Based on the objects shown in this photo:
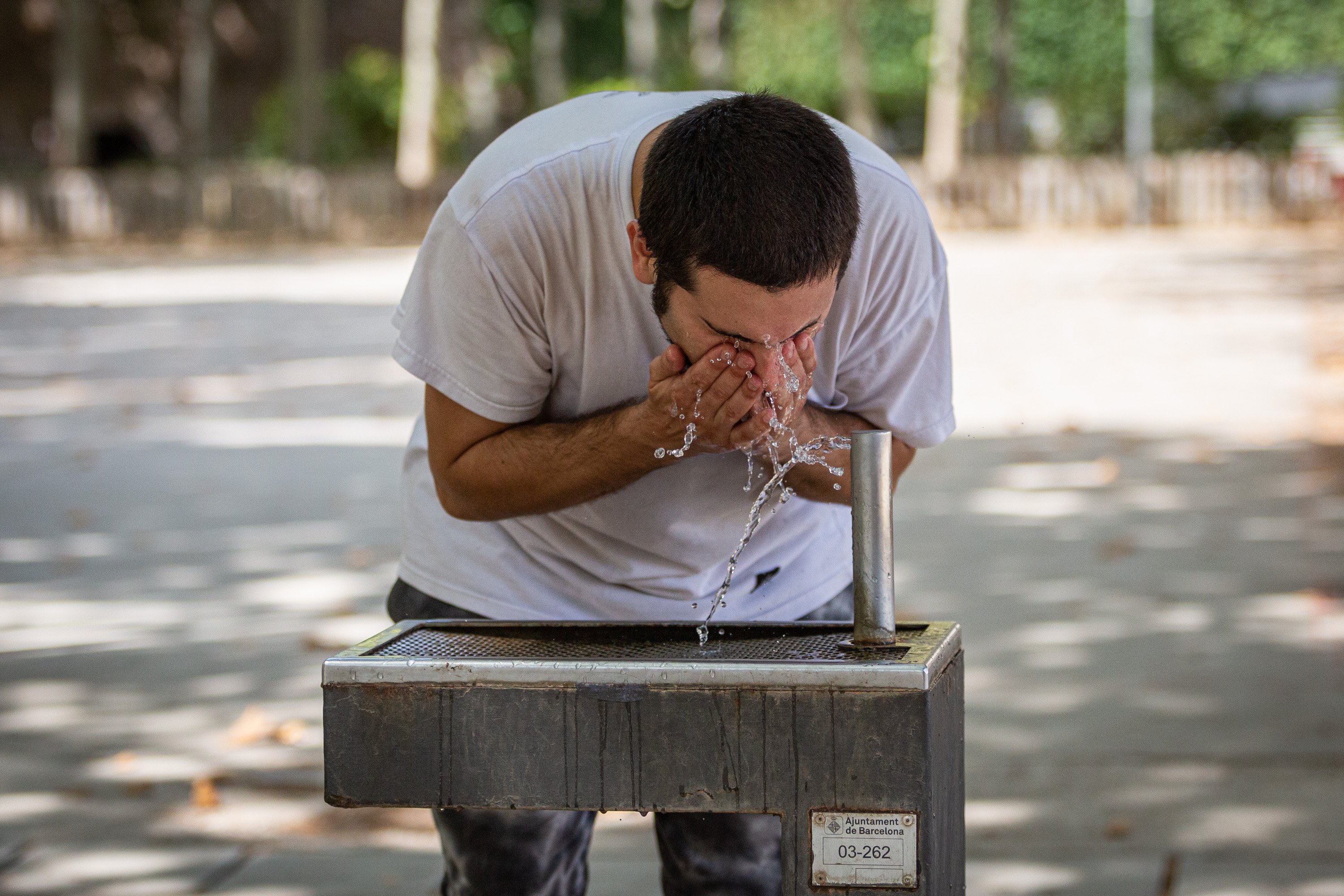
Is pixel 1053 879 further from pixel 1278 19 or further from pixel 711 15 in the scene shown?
pixel 1278 19

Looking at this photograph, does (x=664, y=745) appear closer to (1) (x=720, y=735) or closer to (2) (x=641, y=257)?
(1) (x=720, y=735)

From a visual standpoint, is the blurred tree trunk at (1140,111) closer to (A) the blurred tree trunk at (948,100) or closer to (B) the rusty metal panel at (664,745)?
(A) the blurred tree trunk at (948,100)

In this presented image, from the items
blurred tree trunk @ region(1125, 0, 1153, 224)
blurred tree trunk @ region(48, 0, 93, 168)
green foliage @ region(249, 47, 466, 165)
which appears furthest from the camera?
green foliage @ region(249, 47, 466, 165)

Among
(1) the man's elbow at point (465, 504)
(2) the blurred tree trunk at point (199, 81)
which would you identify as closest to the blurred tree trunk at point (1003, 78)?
(2) the blurred tree trunk at point (199, 81)

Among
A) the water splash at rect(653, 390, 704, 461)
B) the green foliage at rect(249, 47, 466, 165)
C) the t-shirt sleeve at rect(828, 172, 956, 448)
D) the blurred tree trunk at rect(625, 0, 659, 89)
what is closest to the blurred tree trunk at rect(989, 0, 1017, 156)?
the blurred tree trunk at rect(625, 0, 659, 89)

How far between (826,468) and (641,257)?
1.40 ft

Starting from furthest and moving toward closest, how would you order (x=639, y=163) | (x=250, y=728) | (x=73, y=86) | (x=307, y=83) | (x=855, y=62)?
(x=855, y=62) → (x=73, y=86) → (x=307, y=83) → (x=250, y=728) → (x=639, y=163)

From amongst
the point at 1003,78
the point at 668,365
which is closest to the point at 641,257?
the point at 668,365

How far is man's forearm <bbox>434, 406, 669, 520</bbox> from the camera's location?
1984 millimetres

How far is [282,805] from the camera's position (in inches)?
141

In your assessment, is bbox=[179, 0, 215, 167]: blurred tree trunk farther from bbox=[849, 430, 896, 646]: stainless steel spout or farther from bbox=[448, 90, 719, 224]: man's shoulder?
bbox=[849, 430, 896, 646]: stainless steel spout

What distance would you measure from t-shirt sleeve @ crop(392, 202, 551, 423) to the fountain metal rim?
44 centimetres

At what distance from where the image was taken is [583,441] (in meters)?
2.02

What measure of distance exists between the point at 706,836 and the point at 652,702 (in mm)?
630
